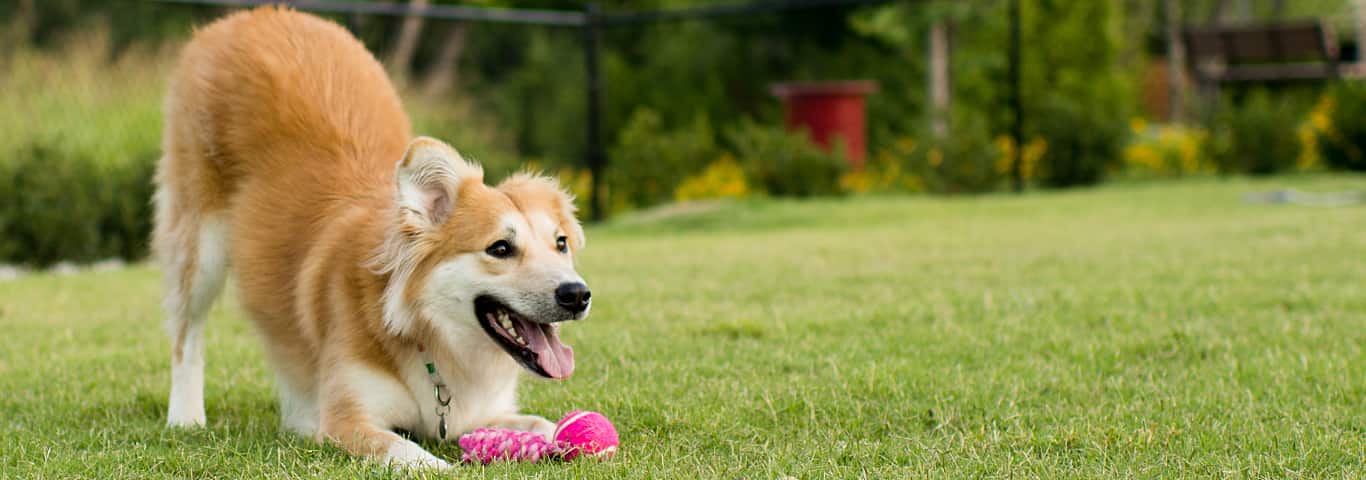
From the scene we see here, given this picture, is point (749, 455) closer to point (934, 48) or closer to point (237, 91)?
point (237, 91)

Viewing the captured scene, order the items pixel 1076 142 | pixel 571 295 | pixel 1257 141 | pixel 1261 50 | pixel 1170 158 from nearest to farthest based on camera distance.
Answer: pixel 571 295
pixel 1076 142
pixel 1257 141
pixel 1170 158
pixel 1261 50

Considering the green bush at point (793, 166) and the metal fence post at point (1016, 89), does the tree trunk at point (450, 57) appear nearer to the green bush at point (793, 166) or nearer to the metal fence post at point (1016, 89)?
Result: the green bush at point (793, 166)

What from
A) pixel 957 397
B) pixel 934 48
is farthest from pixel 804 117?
pixel 957 397

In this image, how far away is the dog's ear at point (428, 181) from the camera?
3.52 m

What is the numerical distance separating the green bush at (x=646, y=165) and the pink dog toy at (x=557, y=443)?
10928 millimetres

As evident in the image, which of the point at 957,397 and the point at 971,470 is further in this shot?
the point at 957,397

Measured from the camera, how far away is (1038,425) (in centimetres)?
372

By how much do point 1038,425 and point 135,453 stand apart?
8.39 feet

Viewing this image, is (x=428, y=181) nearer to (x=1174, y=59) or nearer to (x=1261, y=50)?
(x=1261, y=50)

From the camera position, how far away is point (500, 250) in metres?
3.48

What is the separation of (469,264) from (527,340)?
261 mm

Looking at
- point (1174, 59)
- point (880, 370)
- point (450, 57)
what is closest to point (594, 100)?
point (880, 370)

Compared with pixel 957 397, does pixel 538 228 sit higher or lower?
higher

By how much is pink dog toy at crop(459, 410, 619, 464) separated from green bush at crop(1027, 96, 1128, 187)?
40.2 feet
